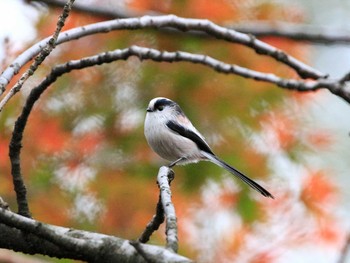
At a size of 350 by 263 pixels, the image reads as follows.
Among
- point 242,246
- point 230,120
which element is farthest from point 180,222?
point 230,120

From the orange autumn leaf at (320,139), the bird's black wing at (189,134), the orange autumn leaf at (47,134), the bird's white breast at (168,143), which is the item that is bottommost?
the bird's white breast at (168,143)

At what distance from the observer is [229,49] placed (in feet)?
16.5

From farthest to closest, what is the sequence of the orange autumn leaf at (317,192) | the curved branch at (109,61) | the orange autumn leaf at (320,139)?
the orange autumn leaf at (320,139)
the orange autumn leaf at (317,192)
the curved branch at (109,61)

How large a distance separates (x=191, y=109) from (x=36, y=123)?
38.9 inches

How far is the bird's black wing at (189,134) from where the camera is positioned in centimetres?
363

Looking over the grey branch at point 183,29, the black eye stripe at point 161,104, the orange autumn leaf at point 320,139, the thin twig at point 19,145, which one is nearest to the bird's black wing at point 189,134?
the black eye stripe at point 161,104

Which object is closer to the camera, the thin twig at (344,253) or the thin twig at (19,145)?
the thin twig at (344,253)

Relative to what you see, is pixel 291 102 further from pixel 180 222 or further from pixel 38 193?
pixel 38 193

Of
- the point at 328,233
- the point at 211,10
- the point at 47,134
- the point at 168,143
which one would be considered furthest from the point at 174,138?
the point at 328,233

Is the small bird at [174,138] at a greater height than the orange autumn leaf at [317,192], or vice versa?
the orange autumn leaf at [317,192]

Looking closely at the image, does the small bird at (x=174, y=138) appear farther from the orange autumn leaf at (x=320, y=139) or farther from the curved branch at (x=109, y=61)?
the orange autumn leaf at (x=320, y=139)

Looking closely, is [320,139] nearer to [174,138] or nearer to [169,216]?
[174,138]

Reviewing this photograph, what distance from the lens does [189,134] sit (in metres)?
3.67

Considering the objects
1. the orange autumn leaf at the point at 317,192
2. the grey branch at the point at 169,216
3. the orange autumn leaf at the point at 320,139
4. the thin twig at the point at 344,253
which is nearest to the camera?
the grey branch at the point at 169,216
